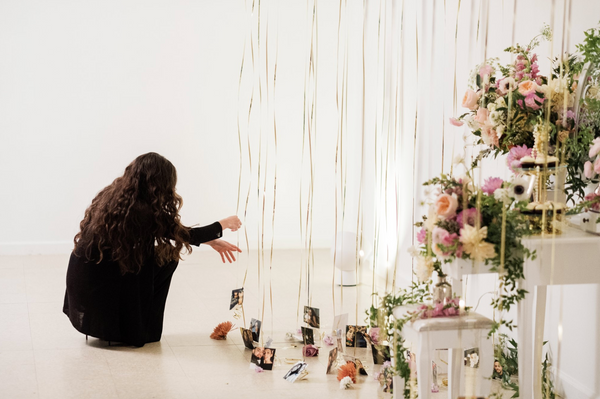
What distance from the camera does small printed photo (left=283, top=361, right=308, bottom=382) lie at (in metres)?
2.88

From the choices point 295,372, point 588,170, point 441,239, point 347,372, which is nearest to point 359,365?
point 347,372

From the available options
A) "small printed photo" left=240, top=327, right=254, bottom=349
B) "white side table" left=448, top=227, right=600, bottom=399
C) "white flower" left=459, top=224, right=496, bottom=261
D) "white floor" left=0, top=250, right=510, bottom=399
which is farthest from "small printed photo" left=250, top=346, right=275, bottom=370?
"white flower" left=459, top=224, right=496, bottom=261

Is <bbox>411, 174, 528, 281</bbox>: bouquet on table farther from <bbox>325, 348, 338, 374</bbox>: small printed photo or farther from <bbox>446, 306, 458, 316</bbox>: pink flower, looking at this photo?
<bbox>325, 348, 338, 374</bbox>: small printed photo

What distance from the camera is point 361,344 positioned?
3.30m

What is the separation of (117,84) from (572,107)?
13.9 ft

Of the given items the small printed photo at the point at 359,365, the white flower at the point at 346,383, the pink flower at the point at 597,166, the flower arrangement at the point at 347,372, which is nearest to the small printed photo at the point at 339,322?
the small printed photo at the point at 359,365

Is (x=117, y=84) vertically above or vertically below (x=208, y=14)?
below

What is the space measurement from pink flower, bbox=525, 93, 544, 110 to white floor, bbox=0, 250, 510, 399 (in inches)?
46.4

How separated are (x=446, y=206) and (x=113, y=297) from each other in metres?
1.70

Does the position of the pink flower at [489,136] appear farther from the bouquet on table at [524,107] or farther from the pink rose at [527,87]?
the pink rose at [527,87]

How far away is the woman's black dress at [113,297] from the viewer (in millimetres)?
3182

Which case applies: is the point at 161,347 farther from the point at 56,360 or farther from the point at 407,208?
the point at 407,208

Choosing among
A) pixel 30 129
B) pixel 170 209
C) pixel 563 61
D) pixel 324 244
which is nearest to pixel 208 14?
pixel 30 129

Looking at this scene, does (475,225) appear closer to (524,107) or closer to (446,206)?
(446,206)
